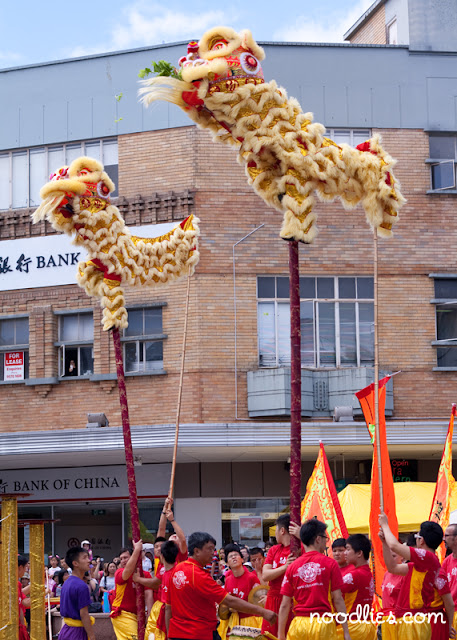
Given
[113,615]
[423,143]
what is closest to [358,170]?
[113,615]

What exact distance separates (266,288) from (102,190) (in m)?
11.7

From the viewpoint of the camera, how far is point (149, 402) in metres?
23.2

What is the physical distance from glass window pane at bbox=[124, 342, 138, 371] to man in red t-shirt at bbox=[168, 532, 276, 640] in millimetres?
14612

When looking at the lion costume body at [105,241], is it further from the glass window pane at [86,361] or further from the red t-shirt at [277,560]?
the glass window pane at [86,361]

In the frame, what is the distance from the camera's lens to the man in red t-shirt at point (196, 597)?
8.92 metres

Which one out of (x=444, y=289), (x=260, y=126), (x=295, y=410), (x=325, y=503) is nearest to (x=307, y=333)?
(x=444, y=289)

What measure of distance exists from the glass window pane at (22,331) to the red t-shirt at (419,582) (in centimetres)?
1709

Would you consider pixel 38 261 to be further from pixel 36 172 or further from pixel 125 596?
pixel 125 596

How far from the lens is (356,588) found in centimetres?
970

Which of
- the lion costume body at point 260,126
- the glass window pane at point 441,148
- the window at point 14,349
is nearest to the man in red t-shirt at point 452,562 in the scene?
the lion costume body at point 260,126

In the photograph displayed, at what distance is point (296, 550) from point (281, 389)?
1367 cm

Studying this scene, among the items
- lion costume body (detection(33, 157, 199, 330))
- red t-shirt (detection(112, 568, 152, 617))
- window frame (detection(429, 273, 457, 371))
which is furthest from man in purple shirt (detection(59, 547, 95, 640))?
window frame (detection(429, 273, 457, 371))

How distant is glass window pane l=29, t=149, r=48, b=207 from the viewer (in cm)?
2517

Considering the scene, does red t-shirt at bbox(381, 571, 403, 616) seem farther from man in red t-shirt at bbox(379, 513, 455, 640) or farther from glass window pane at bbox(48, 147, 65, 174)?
glass window pane at bbox(48, 147, 65, 174)
